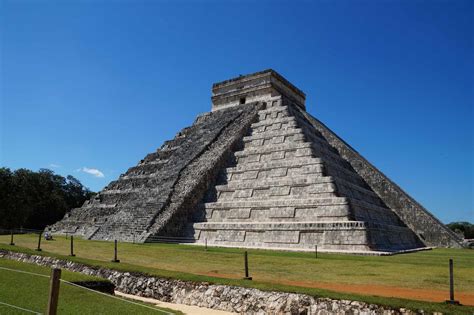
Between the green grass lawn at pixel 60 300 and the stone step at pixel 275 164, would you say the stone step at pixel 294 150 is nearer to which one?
the stone step at pixel 275 164

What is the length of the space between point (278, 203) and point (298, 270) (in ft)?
23.9

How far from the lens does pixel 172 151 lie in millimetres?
26797

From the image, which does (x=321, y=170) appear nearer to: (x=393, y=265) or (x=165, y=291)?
(x=393, y=265)

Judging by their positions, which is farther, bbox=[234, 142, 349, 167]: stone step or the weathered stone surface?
bbox=[234, 142, 349, 167]: stone step

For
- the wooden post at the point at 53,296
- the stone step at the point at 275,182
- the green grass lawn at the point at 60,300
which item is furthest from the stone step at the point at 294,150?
the wooden post at the point at 53,296

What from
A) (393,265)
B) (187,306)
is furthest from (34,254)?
(393,265)

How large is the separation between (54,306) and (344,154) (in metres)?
21.0

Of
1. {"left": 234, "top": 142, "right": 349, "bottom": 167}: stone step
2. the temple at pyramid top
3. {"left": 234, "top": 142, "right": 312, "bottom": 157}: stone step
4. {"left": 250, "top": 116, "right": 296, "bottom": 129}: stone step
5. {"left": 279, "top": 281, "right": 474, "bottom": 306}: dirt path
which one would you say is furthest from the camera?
the temple at pyramid top

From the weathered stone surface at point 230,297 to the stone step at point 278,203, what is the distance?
8.66m

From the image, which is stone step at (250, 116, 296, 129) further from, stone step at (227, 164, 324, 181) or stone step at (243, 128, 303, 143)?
stone step at (227, 164, 324, 181)

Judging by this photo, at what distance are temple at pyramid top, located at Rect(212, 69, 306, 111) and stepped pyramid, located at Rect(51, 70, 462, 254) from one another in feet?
6.02

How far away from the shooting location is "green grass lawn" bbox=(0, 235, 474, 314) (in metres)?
7.87

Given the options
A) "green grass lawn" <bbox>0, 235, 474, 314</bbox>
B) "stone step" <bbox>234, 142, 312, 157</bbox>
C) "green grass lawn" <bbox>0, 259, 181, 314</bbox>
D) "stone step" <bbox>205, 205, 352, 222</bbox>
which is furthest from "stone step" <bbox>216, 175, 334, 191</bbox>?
"green grass lawn" <bbox>0, 259, 181, 314</bbox>

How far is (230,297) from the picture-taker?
7742mm
